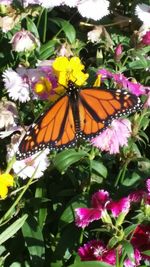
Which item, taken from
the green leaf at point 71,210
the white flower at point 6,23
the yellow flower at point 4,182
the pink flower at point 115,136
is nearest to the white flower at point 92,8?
the white flower at point 6,23

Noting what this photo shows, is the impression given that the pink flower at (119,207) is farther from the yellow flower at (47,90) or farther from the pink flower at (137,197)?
the yellow flower at (47,90)

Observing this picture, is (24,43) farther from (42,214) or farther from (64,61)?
(42,214)

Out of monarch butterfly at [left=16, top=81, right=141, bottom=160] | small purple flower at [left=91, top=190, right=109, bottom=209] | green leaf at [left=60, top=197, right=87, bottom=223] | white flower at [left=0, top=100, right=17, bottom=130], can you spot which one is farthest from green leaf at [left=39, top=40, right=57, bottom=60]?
small purple flower at [left=91, top=190, right=109, bottom=209]

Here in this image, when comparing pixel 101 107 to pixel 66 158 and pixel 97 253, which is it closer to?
pixel 66 158

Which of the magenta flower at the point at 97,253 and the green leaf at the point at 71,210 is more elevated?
the green leaf at the point at 71,210

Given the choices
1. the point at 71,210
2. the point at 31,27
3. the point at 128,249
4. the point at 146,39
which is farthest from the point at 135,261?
the point at 31,27

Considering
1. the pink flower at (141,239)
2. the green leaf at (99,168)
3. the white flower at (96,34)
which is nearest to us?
the pink flower at (141,239)

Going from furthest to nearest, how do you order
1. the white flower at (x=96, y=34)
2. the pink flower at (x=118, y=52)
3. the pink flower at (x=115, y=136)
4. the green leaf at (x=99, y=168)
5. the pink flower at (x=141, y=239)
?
the white flower at (x=96, y=34) < the pink flower at (x=118, y=52) < the green leaf at (x=99, y=168) < the pink flower at (x=115, y=136) < the pink flower at (x=141, y=239)

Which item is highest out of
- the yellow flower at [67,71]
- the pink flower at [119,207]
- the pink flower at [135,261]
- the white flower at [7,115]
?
the yellow flower at [67,71]

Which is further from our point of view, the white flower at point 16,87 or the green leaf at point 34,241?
the white flower at point 16,87
